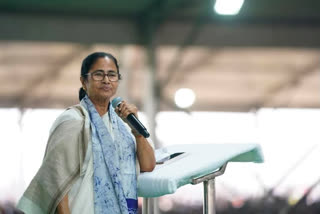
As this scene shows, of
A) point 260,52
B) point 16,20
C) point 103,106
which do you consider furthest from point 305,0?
point 103,106

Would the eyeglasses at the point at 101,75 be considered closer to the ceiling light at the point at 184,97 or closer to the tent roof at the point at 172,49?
the tent roof at the point at 172,49

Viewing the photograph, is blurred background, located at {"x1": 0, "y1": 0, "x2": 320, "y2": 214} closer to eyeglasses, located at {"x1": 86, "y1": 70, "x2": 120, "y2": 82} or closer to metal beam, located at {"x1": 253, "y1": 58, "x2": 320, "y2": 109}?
metal beam, located at {"x1": 253, "y1": 58, "x2": 320, "y2": 109}

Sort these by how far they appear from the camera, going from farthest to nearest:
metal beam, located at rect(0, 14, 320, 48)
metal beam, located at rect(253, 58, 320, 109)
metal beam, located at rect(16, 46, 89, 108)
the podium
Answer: metal beam, located at rect(253, 58, 320, 109), metal beam, located at rect(16, 46, 89, 108), metal beam, located at rect(0, 14, 320, 48), the podium

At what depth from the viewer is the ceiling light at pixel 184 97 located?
222 inches

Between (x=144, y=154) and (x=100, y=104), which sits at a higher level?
(x=100, y=104)

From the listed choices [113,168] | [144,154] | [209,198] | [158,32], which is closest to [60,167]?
[113,168]

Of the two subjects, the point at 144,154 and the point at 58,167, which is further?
the point at 144,154

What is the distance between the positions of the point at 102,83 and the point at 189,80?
4199mm

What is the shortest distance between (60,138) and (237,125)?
442cm

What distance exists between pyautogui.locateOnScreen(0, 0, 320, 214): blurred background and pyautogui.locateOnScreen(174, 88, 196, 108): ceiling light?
0.5 inches

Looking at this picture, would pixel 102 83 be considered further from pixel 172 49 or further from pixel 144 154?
pixel 172 49

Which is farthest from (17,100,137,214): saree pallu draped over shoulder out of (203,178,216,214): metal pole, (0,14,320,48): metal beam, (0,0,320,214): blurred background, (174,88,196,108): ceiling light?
(174,88,196,108): ceiling light

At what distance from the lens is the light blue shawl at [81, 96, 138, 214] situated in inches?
58.8

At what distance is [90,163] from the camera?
59.2 inches
